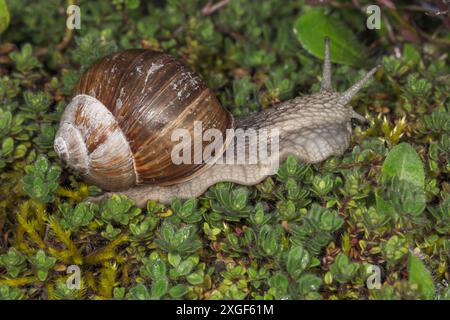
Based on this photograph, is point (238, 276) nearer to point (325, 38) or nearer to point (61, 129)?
point (61, 129)

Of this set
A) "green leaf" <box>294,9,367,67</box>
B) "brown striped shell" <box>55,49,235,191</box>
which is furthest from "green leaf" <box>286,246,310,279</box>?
"green leaf" <box>294,9,367,67</box>

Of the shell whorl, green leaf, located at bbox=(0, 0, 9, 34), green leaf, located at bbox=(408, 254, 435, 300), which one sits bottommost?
green leaf, located at bbox=(408, 254, 435, 300)

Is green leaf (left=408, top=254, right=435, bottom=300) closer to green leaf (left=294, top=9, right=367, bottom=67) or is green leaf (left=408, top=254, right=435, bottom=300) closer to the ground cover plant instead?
the ground cover plant

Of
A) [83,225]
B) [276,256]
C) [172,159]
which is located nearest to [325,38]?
[172,159]

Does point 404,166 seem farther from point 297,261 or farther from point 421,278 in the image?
point 297,261

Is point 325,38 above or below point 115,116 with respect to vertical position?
above

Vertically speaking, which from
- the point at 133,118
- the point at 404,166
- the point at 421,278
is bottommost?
the point at 421,278

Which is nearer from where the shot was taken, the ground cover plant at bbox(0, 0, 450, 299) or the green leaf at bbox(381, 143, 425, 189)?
the ground cover plant at bbox(0, 0, 450, 299)

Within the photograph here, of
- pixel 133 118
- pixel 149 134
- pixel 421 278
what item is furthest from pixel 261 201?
pixel 421 278
